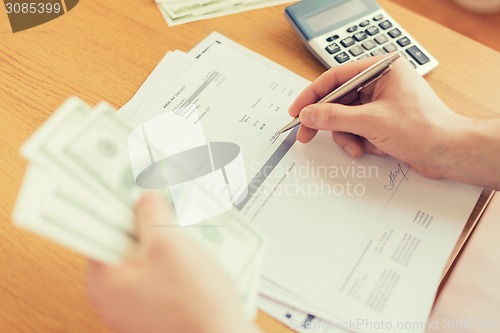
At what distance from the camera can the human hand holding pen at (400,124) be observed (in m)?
0.53

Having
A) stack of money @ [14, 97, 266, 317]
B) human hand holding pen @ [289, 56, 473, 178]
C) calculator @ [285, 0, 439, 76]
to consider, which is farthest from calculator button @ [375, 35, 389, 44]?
stack of money @ [14, 97, 266, 317]

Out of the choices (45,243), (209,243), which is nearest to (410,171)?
(209,243)

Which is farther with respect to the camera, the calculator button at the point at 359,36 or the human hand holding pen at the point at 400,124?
the calculator button at the point at 359,36

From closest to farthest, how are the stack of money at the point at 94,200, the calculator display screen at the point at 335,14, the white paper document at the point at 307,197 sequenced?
1. the stack of money at the point at 94,200
2. the white paper document at the point at 307,197
3. the calculator display screen at the point at 335,14

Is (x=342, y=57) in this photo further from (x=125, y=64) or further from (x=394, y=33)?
(x=125, y=64)

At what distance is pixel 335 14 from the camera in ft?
2.21

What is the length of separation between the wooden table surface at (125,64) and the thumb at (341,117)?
11cm

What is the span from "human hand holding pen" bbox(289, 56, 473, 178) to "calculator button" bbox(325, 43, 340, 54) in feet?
0.28

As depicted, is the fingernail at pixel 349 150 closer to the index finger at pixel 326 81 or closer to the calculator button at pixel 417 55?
the index finger at pixel 326 81

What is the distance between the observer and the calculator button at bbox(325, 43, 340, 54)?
638mm

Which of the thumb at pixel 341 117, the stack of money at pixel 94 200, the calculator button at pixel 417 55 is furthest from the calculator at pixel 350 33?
the stack of money at pixel 94 200

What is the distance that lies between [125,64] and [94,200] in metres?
0.32

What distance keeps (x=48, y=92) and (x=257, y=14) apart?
1.02 feet

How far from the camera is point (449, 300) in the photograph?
618 millimetres
